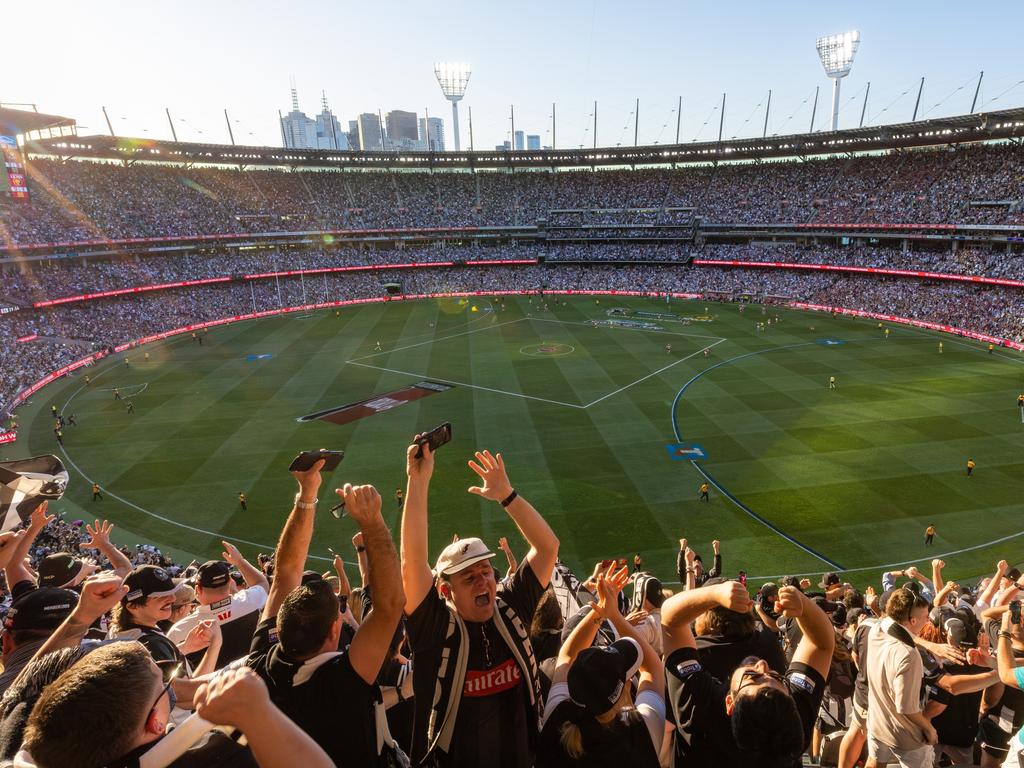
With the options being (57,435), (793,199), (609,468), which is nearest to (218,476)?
(57,435)

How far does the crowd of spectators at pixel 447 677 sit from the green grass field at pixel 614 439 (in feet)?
51.9

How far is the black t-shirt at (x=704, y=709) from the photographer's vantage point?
4.12 metres

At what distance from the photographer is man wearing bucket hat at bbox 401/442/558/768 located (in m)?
4.42

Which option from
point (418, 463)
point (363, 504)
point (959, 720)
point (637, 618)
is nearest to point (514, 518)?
point (418, 463)

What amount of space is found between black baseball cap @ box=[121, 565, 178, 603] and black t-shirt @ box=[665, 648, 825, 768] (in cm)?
547

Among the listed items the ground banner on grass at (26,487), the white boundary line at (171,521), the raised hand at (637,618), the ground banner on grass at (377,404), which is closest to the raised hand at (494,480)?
the raised hand at (637,618)

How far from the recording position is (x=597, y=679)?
3758mm

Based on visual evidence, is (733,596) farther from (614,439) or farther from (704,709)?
(614,439)

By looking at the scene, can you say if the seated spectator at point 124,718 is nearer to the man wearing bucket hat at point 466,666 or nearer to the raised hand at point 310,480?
the man wearing bucket hat at point 466,666

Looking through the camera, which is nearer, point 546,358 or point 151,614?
point 151,614

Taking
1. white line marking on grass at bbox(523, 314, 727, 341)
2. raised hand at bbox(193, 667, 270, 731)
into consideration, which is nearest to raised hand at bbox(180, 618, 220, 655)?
raised hand at bbox(193, 667, 270, 731)

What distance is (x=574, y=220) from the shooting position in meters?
97.2

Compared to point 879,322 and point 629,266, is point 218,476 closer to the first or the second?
point 879,322

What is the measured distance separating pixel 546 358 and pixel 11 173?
185ft
